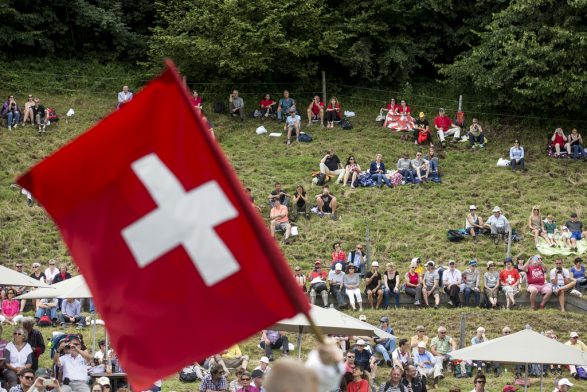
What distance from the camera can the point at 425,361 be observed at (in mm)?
20875

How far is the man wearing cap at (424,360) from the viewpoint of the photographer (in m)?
20.7

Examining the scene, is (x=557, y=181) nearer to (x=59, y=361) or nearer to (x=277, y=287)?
(x=59, y=361)

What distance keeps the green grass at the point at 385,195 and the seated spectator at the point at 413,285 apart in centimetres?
70

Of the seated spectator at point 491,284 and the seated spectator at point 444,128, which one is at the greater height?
the seated spectator at point 444,128

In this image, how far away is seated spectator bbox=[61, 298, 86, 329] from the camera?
23.4 meters

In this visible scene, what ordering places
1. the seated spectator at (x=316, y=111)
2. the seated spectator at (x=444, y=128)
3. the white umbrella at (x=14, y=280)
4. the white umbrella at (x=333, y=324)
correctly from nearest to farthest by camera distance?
the white umbrella at (x=333, y=324) → the white umbrella at (x=14, y=280) → the seated spectator at (x=444, y=128) → the seated spectator at (x=316, y=111)

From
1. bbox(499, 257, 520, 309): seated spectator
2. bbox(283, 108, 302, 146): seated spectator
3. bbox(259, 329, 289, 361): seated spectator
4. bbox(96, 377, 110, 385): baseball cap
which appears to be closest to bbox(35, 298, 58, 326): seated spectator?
bbox(259, 329, 289, 361): seated spectator

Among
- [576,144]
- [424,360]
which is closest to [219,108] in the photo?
[576,144]

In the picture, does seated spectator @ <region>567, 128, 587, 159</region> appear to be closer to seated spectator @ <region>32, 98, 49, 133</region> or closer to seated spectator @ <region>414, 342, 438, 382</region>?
seated spectator @ <region>32, 98, 49, 133</region>

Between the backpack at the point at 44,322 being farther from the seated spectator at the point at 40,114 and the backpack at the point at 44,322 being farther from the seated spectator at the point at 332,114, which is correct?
the seated spectator at the point at 332,114

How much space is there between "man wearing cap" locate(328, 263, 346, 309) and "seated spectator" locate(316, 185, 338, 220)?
5142mm

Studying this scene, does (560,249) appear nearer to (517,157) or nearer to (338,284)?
(338,284)

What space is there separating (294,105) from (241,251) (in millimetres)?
31676

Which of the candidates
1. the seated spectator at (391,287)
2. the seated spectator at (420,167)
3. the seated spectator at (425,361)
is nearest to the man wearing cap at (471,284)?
the seated spectator at (391,287)
